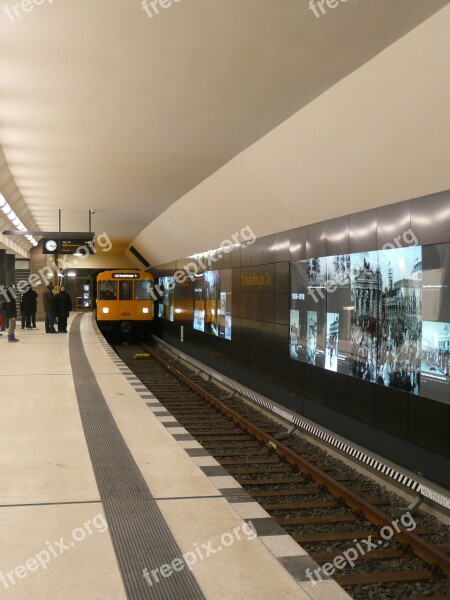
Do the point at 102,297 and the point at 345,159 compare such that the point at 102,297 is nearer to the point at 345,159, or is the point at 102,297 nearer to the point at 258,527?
the point at 345,159

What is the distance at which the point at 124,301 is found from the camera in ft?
90.4

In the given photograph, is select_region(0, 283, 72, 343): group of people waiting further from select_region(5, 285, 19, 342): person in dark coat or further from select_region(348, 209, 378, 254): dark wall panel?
select_region(348, 209, 378, 254): dark wall panel

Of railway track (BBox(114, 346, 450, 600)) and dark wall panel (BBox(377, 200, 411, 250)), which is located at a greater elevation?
dark wall panel (BBox(377, 200, 411, 250))

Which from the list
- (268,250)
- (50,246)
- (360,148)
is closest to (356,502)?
(360,148)

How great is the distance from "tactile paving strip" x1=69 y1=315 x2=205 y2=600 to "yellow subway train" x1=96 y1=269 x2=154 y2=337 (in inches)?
764

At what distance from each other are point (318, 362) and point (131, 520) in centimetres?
643

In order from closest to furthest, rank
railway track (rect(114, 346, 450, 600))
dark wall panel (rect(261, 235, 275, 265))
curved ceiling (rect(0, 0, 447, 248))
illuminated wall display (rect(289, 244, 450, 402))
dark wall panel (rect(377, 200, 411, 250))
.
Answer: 1. railway track (rect(114, 346, 450, 600))
2. curved ceiling (rect(0, 0, 447, 248))
3. illuminated wall display (rect(289, 244, 450, 402))
4. dark wall panel (rect(377, 200, 411, 250))
5. dark wall panel (rect(261, 235, 275, 265))

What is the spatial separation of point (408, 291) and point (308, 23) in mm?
3433

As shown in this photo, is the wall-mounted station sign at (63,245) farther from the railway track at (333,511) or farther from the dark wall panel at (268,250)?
the railway track at (333,511)

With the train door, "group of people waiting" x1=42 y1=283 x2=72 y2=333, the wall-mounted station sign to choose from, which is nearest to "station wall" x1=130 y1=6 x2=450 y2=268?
the wall-mounted station sign

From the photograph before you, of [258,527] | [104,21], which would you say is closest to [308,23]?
[104,21]

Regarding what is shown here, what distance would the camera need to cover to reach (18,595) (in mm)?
3492

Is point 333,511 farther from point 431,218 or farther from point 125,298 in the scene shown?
point 125,298

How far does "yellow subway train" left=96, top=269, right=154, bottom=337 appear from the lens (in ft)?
89.5
